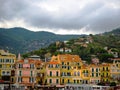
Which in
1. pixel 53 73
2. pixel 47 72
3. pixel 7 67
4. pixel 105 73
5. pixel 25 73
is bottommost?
pixel 105 73

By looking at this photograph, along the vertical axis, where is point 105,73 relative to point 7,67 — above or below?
below

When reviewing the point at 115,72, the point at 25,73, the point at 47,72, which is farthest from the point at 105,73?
the point at 25,73

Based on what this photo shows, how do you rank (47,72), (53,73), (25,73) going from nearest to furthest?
1. (25,73)
2. (47,72)
3. (53,73)

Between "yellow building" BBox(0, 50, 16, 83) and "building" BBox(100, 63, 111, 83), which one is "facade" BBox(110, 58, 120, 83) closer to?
"building" BBox(100, 63, 111, 83)

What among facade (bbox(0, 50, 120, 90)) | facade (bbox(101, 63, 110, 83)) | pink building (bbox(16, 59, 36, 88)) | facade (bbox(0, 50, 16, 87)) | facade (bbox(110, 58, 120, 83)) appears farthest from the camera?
facade (bbox(110, 58, 120, 83))

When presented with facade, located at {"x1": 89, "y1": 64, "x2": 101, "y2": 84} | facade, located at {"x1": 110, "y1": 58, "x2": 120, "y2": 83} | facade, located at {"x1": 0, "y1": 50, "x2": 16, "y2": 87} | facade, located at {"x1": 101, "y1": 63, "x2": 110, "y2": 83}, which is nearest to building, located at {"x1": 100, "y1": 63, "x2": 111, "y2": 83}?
facade, located at {"x1": 101, "y1": 63, "x2": 110, "y2": 83}

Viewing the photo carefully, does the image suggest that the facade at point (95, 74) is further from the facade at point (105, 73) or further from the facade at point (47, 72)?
the facade at point (105, 73)

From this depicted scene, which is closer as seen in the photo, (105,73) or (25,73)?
(25,73)

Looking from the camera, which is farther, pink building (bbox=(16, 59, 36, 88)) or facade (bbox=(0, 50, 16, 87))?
facade (bbox=(0, 50, 16, 87))

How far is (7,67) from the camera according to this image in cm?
8612

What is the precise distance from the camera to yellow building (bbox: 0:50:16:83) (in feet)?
279

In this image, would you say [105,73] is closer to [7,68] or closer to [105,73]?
[105,73]

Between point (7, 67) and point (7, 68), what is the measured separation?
0.34 meters

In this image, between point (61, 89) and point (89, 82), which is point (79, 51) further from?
point (61, 89)
